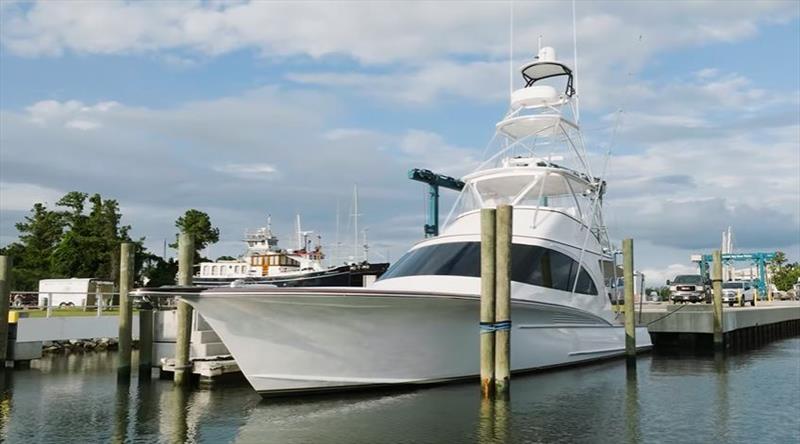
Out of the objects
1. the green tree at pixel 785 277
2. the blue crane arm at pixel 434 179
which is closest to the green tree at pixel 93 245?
the blue crane arm at pixel 434 179

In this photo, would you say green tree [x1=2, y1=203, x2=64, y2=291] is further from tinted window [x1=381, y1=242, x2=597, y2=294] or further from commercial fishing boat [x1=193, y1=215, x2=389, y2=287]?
tinted window [x1=381, y1=242, x2=597, y2=294]

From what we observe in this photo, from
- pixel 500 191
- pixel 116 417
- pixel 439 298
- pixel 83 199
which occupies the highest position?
pixel 83 199

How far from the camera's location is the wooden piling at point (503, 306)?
12.0 metres

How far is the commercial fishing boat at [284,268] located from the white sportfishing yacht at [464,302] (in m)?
21.2

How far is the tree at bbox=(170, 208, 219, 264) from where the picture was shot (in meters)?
49.2

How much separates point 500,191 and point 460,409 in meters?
8.15

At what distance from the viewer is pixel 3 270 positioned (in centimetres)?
1714

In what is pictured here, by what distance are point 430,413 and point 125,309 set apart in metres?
7.68

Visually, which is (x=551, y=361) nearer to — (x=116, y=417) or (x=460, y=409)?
(x=460, y=409)

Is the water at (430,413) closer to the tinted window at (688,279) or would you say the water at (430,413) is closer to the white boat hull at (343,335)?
the white boat hull at (343,335)

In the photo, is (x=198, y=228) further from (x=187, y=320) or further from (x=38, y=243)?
(x=187, y=320)

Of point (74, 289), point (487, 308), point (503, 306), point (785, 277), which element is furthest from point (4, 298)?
point (785, 277)

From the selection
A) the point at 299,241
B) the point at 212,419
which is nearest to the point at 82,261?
the point at 299,241

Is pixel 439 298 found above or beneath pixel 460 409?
above
